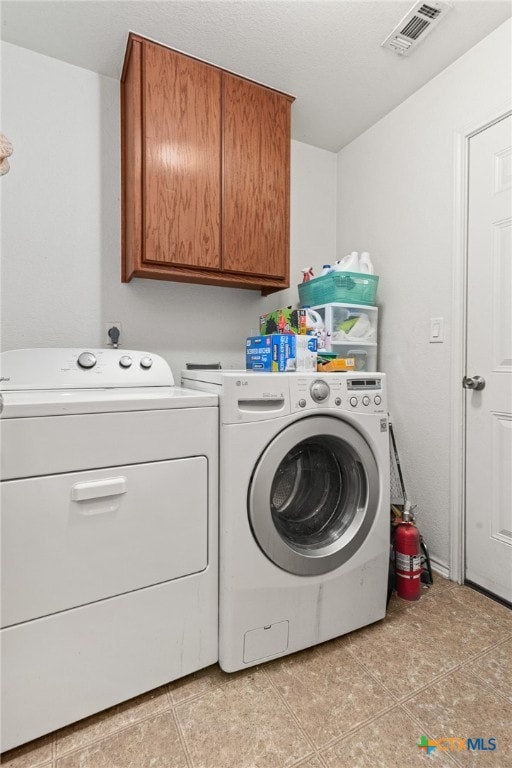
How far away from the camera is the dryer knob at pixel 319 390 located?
1251mm

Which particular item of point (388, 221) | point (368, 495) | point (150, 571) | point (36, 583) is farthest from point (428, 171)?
point (36, 583)

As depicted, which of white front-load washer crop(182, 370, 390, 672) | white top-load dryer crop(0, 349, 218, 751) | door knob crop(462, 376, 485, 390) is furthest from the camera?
door knob crop(462, 376, 485, 390)

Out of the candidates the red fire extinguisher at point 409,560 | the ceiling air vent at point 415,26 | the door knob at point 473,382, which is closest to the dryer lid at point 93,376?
the red fire extinguisher at point 409,560

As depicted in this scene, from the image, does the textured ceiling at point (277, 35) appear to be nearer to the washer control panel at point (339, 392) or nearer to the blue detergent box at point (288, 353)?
the blue detergent box at point (288, 353)

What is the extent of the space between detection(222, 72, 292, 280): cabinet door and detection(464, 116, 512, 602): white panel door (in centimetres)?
84

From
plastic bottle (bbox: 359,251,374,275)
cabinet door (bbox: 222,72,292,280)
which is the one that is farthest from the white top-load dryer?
plastic bottle (bbox: 359,251,374,275)

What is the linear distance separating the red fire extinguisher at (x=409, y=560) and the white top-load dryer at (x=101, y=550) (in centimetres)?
83

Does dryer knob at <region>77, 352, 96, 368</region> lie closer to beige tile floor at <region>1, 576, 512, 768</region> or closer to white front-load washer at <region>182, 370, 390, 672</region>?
white front-load washer at <region>182, 370, 390, 672</region>

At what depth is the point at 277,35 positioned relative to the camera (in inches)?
61.6

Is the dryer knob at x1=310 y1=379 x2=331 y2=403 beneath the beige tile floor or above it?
above

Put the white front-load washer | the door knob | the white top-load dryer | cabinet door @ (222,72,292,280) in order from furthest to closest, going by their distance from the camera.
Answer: cabinet door @ (222,72,292,280) < the door knob < the white front-load washer < the white top-load dryer

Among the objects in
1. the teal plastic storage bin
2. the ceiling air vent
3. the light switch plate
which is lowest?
the light switch plate

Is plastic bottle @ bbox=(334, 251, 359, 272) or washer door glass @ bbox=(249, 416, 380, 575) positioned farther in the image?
plastic bottle @ bbox=(334, 251, 359, 272)

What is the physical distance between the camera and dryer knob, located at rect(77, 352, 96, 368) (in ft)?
4.92
